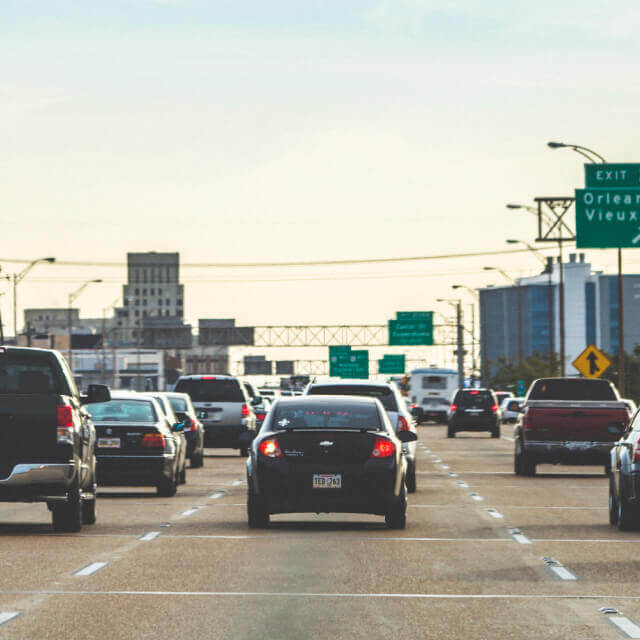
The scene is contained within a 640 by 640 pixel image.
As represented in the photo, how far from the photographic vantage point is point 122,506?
24.6m

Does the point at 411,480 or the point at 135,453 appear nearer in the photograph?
the point at 135,453

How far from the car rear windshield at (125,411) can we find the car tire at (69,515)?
7.78 meters

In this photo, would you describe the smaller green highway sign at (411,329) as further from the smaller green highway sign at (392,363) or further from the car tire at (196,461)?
the car tire at (196,461)

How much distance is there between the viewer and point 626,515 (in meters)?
20.0

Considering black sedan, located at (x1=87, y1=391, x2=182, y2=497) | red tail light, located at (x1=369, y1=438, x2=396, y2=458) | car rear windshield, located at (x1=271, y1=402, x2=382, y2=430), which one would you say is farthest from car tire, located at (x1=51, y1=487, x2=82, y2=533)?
black sedan, located at (x1=87, y1=391, x2=182, y2=497)

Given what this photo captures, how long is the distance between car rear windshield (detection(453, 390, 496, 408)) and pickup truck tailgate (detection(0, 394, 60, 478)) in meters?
51.1

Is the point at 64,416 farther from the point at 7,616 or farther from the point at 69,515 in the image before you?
the point at 7,616

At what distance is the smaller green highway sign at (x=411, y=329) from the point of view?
389ft

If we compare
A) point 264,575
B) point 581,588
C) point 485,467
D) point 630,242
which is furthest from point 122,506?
point 630,242

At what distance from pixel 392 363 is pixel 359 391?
411 ft

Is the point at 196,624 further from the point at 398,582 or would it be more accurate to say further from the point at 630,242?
the point at 630,242

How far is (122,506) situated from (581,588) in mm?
11904

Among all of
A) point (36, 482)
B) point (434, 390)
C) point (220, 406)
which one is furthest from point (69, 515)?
point (434, 390)

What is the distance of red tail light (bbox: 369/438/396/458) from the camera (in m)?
19.7
